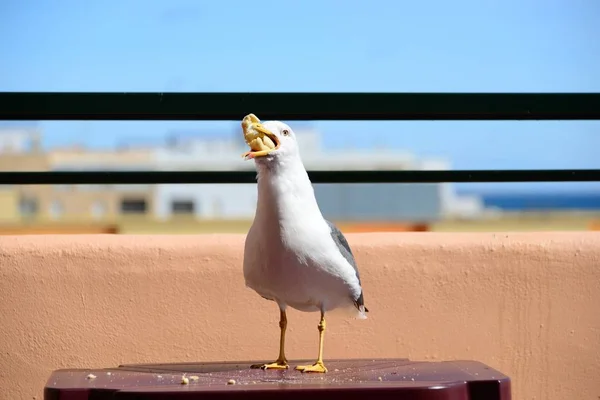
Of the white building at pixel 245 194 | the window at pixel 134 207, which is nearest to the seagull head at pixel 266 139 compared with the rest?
the white building at pixel 245 194

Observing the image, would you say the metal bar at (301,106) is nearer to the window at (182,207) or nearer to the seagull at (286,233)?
the seagull at (286,233)

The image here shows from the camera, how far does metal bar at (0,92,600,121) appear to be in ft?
8.48

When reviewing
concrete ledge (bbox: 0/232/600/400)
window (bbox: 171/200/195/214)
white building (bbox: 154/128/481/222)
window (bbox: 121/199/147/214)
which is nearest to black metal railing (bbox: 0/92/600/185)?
concrete ledge (bbox: 0/232/600/400)

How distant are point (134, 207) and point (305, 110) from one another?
22255 millimetres

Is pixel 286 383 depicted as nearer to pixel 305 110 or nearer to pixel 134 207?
pixel 305 110

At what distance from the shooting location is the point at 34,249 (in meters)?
2.44

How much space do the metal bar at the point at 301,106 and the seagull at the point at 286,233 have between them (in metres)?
0.81

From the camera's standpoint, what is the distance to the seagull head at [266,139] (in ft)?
5.77

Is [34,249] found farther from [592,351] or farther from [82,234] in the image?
[592,351]

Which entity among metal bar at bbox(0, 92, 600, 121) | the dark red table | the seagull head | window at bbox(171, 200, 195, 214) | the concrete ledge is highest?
window at bbox(171, 200, 195, 214)

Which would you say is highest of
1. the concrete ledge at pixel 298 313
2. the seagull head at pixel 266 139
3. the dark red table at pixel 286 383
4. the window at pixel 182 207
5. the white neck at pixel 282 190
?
the window at pixel 182 207

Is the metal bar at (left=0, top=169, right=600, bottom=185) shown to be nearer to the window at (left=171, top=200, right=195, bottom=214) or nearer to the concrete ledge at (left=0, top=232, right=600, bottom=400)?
the concrete ledge at (left=0, top=232, right=600, bottom=400)

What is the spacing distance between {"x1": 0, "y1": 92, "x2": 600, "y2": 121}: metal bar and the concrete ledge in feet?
1.13

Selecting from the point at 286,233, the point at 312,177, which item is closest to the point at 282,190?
the point at 286,233
